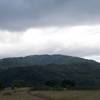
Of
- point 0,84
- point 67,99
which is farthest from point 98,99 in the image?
point 0,84

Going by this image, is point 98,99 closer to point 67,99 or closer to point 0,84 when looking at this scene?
point 67,99

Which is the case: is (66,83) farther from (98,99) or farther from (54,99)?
(98,99)

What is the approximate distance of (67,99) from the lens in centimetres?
5662

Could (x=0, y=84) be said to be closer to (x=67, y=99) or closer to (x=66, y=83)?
(x=66, y=83)

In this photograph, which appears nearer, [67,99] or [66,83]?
[67,99]

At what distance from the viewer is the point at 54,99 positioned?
187ft

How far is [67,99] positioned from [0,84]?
78067mm

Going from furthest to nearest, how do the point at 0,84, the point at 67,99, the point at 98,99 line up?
the point at 0,84 → the point at 67,99 → the point at 98,99

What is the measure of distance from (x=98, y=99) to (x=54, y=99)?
390 inches

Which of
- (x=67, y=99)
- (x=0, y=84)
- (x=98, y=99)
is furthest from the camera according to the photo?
(x=0, y=84)

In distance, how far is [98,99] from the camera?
159 ft

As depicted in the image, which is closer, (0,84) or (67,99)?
(67,99)

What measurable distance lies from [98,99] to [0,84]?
3417 inches

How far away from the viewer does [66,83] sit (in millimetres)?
138250
